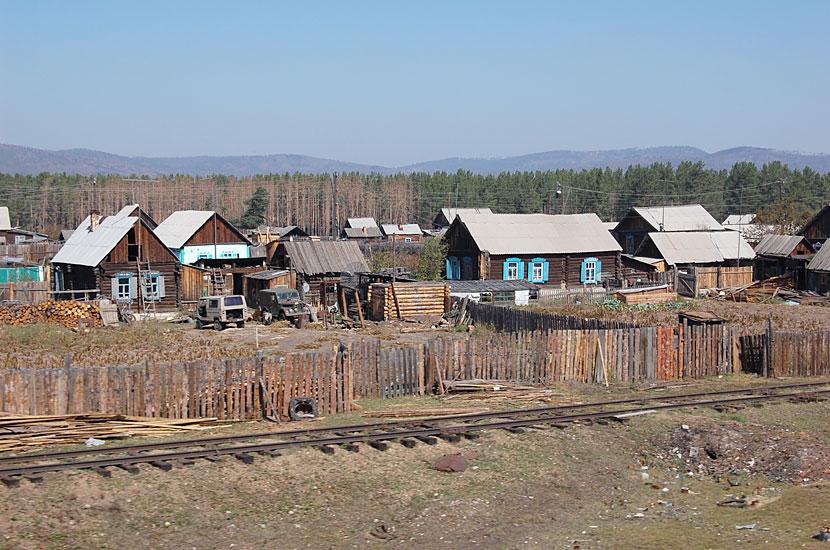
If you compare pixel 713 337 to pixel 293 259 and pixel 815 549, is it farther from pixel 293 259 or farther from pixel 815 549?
pixel 293 259

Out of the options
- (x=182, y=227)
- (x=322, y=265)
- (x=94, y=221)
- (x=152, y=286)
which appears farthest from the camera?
(x=182, y=227)

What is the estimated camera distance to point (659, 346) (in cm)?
2569

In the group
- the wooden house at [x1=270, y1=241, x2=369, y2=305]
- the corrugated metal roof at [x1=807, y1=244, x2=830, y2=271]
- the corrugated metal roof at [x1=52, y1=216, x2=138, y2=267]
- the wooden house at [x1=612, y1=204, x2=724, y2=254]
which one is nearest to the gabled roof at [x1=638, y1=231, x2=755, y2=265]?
the corrugated metal roof at [x1=807, y1=244, x2=830, y2=271]

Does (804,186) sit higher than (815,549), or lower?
higher

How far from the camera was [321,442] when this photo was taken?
17203mm

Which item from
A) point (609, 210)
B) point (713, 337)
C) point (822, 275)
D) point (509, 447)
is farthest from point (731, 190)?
point (509, 447)

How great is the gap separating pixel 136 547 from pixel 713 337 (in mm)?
18988

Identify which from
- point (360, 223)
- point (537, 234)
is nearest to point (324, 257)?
point (537, 234)

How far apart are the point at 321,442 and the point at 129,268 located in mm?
35070

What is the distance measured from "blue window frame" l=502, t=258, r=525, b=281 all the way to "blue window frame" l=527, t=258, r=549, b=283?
0.48 meters

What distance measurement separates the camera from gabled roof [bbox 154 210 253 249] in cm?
6344

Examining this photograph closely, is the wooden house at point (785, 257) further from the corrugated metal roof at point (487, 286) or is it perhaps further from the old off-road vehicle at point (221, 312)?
the old off-road vehicle at point (221, 312)

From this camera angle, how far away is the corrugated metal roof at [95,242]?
48750 mm

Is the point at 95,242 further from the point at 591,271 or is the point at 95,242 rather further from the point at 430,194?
the point at 430,194
